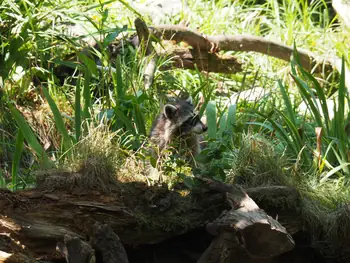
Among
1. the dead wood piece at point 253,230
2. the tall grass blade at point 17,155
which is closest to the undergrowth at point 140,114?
the tall grass blade at point 17,155

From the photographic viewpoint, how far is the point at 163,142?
20.7 feet

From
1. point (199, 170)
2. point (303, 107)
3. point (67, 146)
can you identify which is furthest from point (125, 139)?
point (303, 107)

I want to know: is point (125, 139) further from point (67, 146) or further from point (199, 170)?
point (199, 170)

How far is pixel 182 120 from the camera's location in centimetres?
641

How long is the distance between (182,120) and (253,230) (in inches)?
94.4

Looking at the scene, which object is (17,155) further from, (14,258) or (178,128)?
(178,128)

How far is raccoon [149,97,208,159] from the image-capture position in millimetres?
6375

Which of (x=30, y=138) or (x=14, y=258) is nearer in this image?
(x=14, y=258)

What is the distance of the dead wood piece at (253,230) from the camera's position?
414 centimetres

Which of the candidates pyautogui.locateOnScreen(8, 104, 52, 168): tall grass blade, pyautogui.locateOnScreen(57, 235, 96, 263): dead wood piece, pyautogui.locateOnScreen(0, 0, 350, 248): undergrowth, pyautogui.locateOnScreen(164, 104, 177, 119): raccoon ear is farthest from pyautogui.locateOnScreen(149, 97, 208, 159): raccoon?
pyautogui.locateOnScreen(57, 235, 96, 263): dead wood piece

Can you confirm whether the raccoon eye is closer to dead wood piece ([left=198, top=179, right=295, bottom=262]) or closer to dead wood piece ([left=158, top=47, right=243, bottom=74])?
dead wood piece ([left=198, top=179, right=295, bottom=262])

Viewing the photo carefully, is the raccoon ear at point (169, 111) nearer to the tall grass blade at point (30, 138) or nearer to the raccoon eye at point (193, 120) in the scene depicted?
the raccoon eye at point (193, 120)

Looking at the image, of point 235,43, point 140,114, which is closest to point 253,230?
point 140,114

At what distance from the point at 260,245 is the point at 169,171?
45.9 inches
